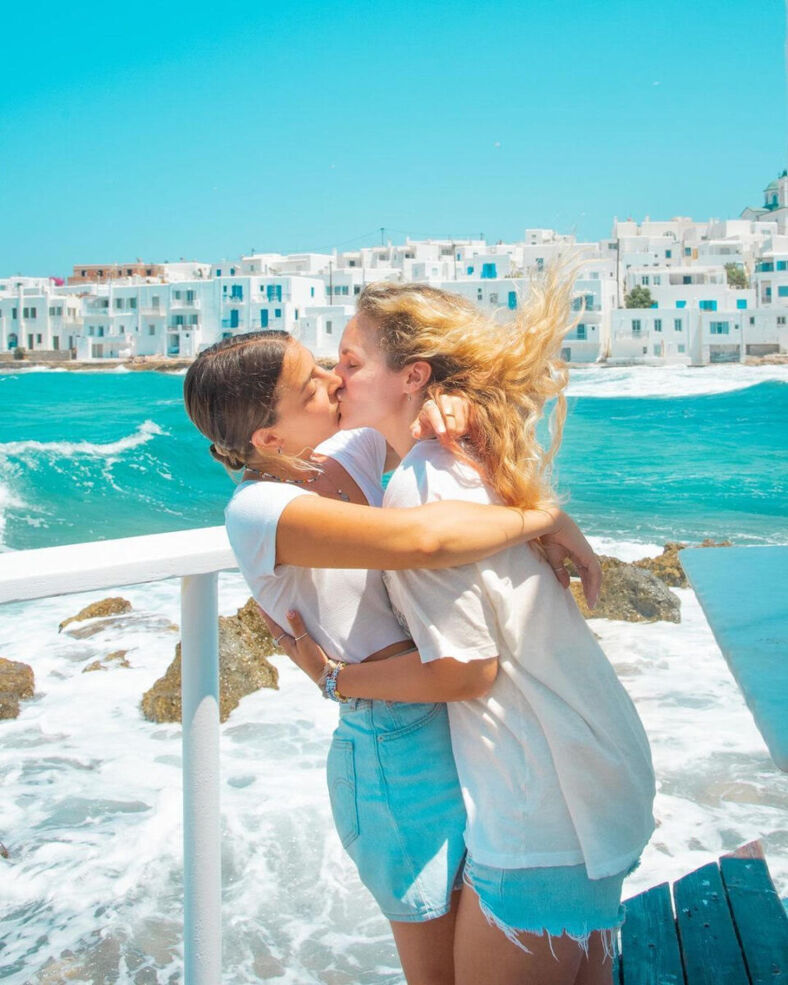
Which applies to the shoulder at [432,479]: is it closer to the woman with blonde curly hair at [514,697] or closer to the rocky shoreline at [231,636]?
the woman with blonde curly hair at [514,697]

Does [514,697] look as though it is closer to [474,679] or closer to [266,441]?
[474,679]

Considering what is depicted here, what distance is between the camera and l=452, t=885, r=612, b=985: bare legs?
1210 millimetres

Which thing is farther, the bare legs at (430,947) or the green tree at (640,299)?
the green tree at (640,299)

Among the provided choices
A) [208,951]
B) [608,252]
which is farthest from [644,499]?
[608,252]

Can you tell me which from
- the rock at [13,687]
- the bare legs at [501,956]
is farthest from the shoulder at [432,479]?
the rock at [13,687]

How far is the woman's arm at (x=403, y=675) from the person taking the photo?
46.6 inches

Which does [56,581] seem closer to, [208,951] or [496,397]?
[496,397]

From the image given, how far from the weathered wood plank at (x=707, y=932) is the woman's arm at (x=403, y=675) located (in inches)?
41.3

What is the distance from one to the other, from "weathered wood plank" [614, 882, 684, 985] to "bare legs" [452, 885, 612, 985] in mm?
747

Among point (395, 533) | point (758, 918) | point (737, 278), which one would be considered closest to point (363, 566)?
point (395, 533)

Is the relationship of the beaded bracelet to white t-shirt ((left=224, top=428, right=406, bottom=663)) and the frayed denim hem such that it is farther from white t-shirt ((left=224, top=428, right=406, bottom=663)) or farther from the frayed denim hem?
the frayed denim hem

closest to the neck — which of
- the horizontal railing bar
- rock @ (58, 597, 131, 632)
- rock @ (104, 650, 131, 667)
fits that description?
the horizontal railing bar

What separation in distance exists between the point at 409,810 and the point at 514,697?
203 mm

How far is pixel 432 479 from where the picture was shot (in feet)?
4.18
